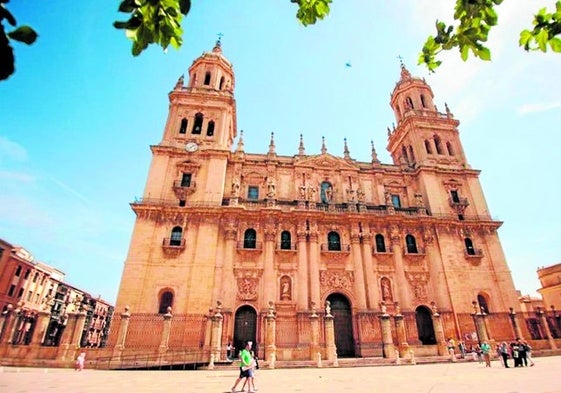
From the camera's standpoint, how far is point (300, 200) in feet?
74.2

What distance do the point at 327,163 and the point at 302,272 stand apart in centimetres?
965

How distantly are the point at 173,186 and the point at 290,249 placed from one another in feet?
30.9

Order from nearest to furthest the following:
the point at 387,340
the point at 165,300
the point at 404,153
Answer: the point at 387,340 → the point at 165,300 → the point at 404,153

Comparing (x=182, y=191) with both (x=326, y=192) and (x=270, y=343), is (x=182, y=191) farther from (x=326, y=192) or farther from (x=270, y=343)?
(x=270, y=343)

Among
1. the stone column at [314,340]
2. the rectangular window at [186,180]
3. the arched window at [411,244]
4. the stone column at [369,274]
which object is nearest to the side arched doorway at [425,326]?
the stone column at [369,274]

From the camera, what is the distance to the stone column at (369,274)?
19.7 metres

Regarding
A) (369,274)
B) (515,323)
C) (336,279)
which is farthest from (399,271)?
(515,323)

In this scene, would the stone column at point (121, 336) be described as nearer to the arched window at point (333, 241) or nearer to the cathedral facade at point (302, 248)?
the cathedral facade at point (302, 248)

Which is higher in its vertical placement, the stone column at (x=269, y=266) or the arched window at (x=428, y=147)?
the arched window at (x=428, y=147)

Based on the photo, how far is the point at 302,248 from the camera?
20.8m

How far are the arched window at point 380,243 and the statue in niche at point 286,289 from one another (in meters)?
6.94

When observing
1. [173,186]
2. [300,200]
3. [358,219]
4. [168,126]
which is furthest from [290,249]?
[168,126]

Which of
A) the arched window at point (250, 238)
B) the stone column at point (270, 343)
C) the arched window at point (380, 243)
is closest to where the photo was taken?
the stone column at point (270, 343)

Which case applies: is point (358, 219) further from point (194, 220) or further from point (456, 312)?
point (194, 220)
